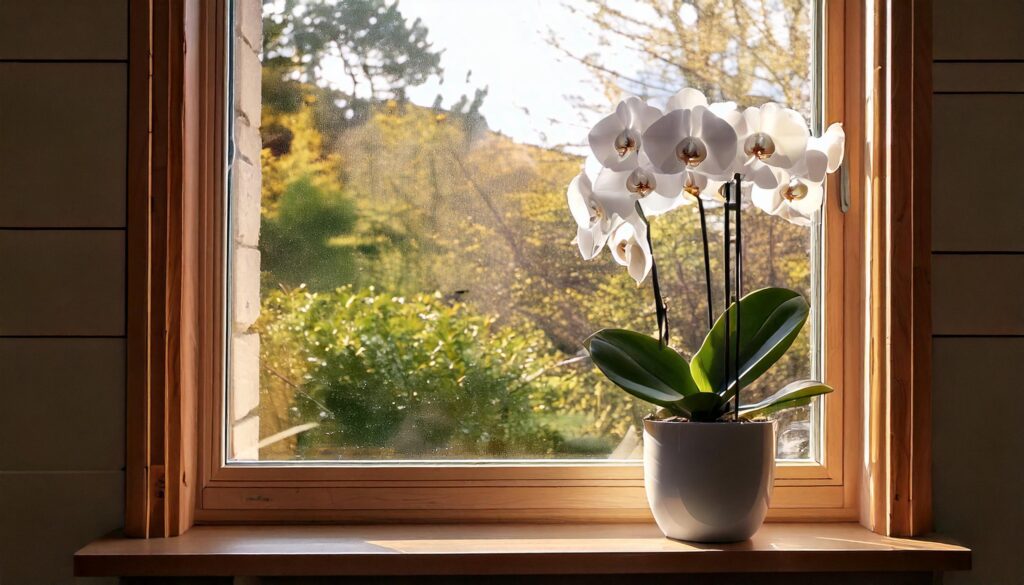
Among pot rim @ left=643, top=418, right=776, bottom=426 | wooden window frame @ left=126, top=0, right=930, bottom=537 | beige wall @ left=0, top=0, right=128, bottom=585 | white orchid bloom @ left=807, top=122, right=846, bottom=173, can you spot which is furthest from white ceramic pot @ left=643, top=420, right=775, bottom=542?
beige wall @ left=0, top=0, right=128, bottom=585

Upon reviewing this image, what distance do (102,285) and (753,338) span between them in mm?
921

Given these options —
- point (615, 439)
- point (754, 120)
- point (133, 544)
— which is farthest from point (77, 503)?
point (754, 120)

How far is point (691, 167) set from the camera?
109cm

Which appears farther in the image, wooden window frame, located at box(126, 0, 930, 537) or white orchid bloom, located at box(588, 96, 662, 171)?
wooden window frame, located at box(126, 0, 930, 537)

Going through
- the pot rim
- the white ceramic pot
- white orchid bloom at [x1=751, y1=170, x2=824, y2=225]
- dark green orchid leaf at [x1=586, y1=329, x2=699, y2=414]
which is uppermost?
white orchid bloom at [x1=751, y1=170, x2=824, y2=225]

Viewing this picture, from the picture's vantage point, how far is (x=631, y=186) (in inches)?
43.1

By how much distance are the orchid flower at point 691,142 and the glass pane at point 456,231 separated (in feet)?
0.84

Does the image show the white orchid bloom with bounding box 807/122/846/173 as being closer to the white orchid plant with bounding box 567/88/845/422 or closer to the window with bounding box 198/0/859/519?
the white orchid plant with bounding box 567/88/845/422

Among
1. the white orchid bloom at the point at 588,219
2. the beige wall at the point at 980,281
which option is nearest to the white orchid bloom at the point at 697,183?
the white orchid bloom at the point at 588,219

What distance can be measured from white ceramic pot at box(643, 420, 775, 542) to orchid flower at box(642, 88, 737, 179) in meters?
0.34

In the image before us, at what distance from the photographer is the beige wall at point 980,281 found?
47.5 inches

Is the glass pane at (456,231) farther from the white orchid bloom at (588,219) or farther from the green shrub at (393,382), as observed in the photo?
the white orchid bloom at (588,219)

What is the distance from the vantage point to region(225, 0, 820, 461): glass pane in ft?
4.34

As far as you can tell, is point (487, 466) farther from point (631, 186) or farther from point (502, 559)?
point (631, 186)
